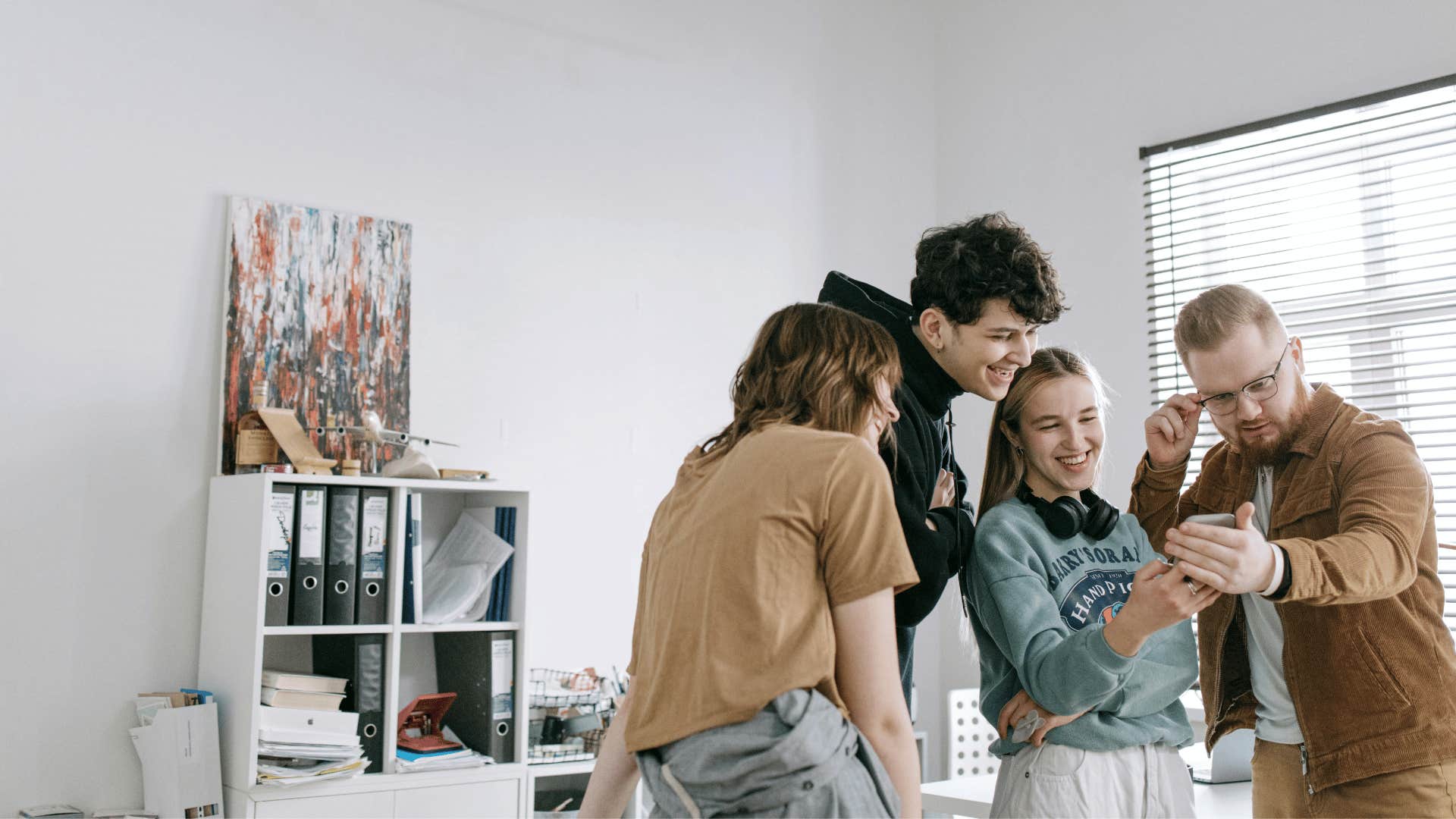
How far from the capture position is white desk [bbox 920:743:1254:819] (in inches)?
89.2

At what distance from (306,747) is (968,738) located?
2.08m

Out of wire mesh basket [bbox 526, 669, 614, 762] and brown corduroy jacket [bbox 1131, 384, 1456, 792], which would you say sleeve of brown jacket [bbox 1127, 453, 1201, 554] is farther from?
wire mesh basket [bbox 526, 669, 614, 762]

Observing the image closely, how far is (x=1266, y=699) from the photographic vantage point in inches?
71.7

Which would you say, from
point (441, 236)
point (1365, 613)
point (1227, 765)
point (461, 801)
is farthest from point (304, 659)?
point (1365, 613)

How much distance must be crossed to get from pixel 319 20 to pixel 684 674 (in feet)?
9.13

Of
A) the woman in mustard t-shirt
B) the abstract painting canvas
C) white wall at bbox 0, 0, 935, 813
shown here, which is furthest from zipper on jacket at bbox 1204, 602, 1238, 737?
the abstract painting canvas

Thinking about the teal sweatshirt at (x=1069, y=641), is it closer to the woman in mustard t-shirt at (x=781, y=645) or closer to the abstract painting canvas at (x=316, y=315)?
the woman in mustard t-shirt at (x=781, y=645)

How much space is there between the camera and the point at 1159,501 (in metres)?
1.93

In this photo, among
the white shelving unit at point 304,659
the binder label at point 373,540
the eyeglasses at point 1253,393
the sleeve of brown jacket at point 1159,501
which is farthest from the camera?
the binder label at point 373,540

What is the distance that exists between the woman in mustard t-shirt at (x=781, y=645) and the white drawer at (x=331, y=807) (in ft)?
5.77

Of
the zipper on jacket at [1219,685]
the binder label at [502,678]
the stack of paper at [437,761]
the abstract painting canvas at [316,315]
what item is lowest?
the stack of paper at [437,761]

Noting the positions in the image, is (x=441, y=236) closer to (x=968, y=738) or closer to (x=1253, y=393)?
(x=968, y=738)

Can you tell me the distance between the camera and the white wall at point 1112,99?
3723 mm

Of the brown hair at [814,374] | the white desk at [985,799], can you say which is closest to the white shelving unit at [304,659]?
the white desk at [985,799]
